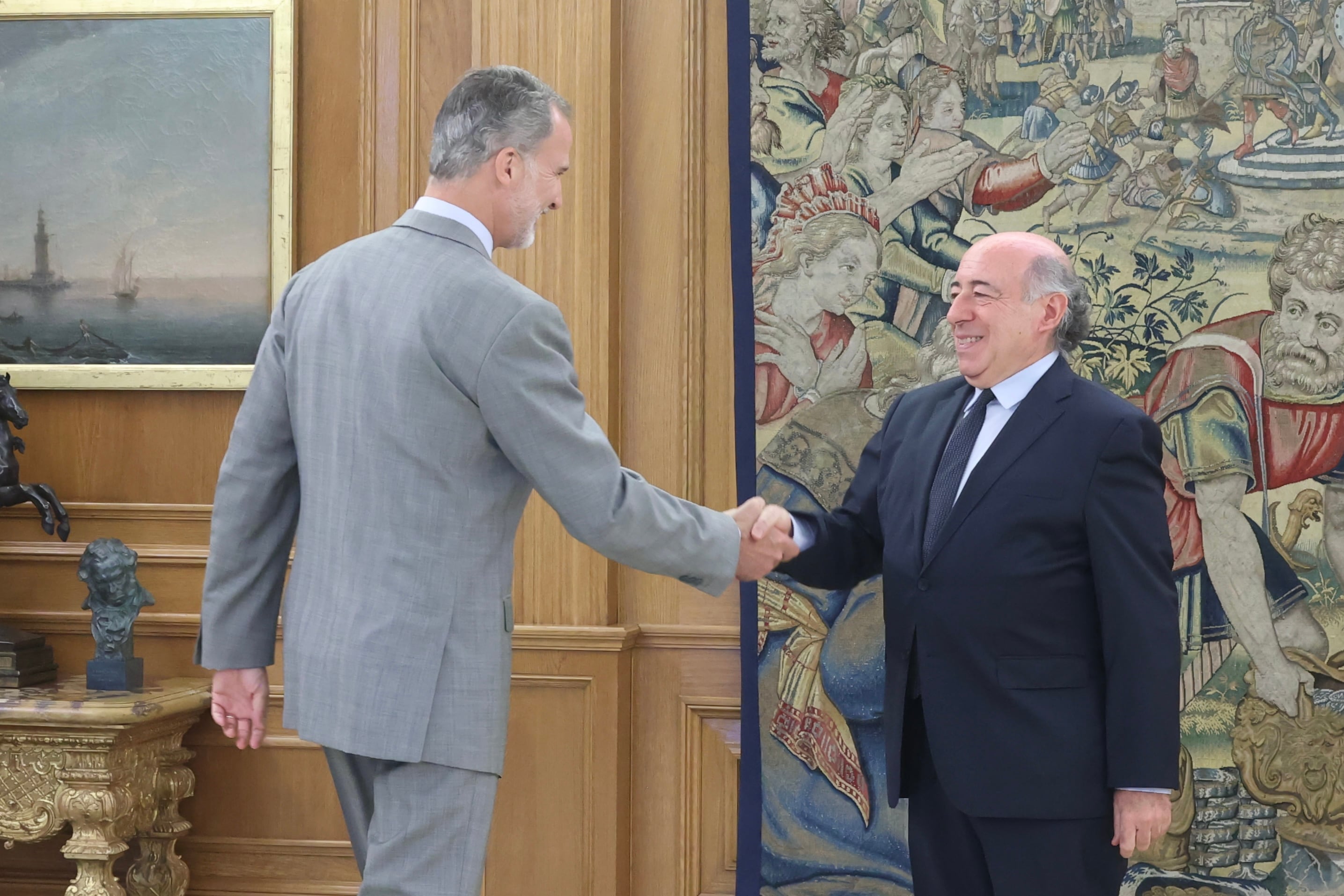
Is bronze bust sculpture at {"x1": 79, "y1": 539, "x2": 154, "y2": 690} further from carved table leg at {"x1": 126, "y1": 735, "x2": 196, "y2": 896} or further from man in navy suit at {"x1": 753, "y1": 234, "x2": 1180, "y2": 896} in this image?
man in navy suit at {"x1": 753, "y1": 234, "x2": 1180, "y2": 896}

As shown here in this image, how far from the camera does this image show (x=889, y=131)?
3.47m

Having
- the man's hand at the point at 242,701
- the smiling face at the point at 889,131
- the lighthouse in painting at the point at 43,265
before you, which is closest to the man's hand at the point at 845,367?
the smiling face at the point at 889,131

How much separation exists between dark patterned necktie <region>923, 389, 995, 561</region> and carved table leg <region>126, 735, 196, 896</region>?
227 cm

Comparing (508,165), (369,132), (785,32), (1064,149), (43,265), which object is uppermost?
(785,32)

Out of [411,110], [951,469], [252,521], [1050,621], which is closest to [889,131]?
[951,469]

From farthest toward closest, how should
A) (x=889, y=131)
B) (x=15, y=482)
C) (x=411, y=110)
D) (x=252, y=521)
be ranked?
(x=411, y=110)
(x=15, y=482)
(x=889, y=131)
(x=252, y=521)

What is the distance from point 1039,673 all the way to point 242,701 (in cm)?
146

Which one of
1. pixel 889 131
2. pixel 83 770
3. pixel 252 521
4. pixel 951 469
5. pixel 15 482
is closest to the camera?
pixel 252 521

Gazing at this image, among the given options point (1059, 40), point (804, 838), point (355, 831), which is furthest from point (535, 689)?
point (1059, 40)

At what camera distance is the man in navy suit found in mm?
2326

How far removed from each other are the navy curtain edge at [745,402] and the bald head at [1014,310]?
3.25 feet

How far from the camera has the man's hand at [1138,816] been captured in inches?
90.7

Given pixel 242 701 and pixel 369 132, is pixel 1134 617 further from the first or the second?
pixel 369 132

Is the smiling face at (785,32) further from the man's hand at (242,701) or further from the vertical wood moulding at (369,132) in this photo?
the man's hand at (242,701)
